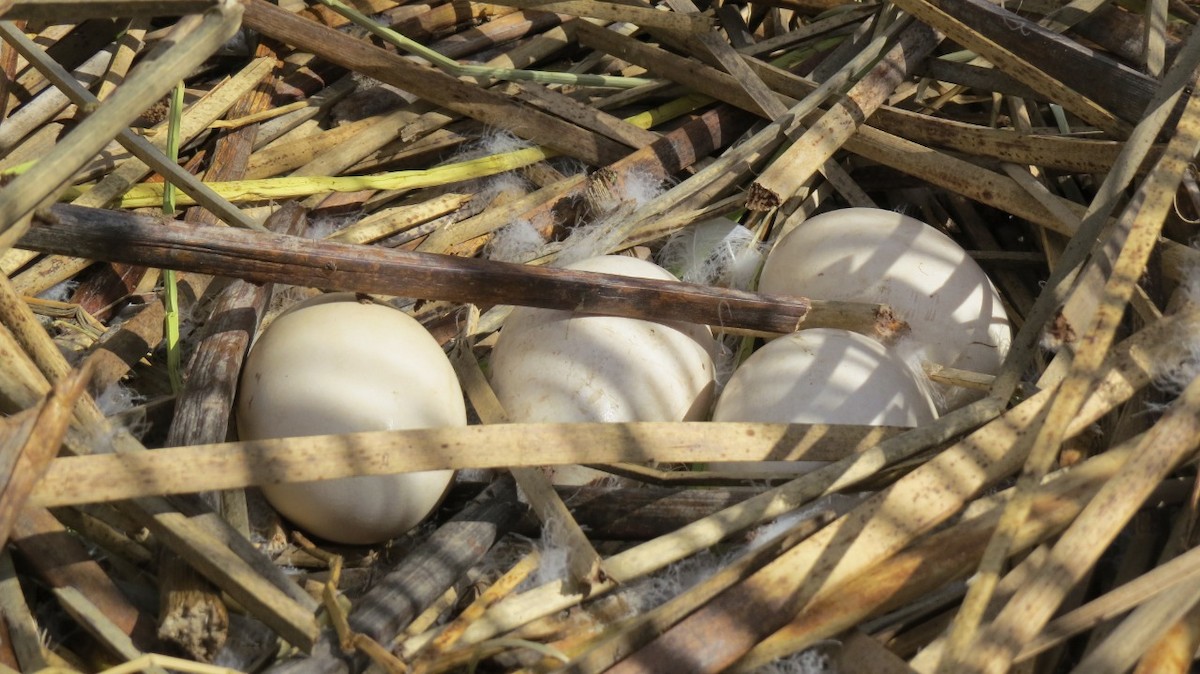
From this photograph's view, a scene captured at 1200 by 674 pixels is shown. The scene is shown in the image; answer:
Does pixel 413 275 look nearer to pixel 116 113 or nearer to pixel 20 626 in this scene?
pixel 116 113

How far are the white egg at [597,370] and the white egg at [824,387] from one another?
0.10m

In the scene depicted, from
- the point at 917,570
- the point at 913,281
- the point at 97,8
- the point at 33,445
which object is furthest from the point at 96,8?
the point at 913,281

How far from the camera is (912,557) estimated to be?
74.6 inches

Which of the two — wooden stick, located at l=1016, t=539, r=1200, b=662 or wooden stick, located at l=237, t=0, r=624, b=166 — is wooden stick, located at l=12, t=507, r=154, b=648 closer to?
wooden stick, located at l=1016, t=539, r=1200, b=662

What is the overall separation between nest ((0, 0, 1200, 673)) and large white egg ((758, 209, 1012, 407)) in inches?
4.5

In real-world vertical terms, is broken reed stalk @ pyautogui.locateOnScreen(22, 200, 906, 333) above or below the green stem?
below

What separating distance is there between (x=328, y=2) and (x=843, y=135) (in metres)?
1.40

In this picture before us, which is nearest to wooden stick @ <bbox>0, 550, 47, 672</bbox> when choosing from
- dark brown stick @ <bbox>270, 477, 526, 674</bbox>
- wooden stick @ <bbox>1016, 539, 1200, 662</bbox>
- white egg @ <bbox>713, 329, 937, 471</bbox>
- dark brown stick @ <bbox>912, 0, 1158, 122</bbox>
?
dark brown stick @ <bbox>270, 477, 526, 674</bbox>

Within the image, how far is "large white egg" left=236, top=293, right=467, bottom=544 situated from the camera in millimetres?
2160

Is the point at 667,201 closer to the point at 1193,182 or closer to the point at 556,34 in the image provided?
the point at 556,34

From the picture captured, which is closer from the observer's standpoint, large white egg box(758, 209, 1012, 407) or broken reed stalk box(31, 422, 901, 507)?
broken reed stalk box(31, 422, 901, 507)

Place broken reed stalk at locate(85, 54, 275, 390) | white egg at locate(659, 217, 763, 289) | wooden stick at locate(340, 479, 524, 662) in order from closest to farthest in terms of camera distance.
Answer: wooden stick at locate(340, 479, 524, 662), broken reed stalk at locate(85, 54, 275, 390), white egg at locate(659, 217, 763, 289)

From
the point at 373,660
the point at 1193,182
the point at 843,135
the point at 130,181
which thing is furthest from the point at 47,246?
the point at 1193,182

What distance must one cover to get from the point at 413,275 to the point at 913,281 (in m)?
1.12
